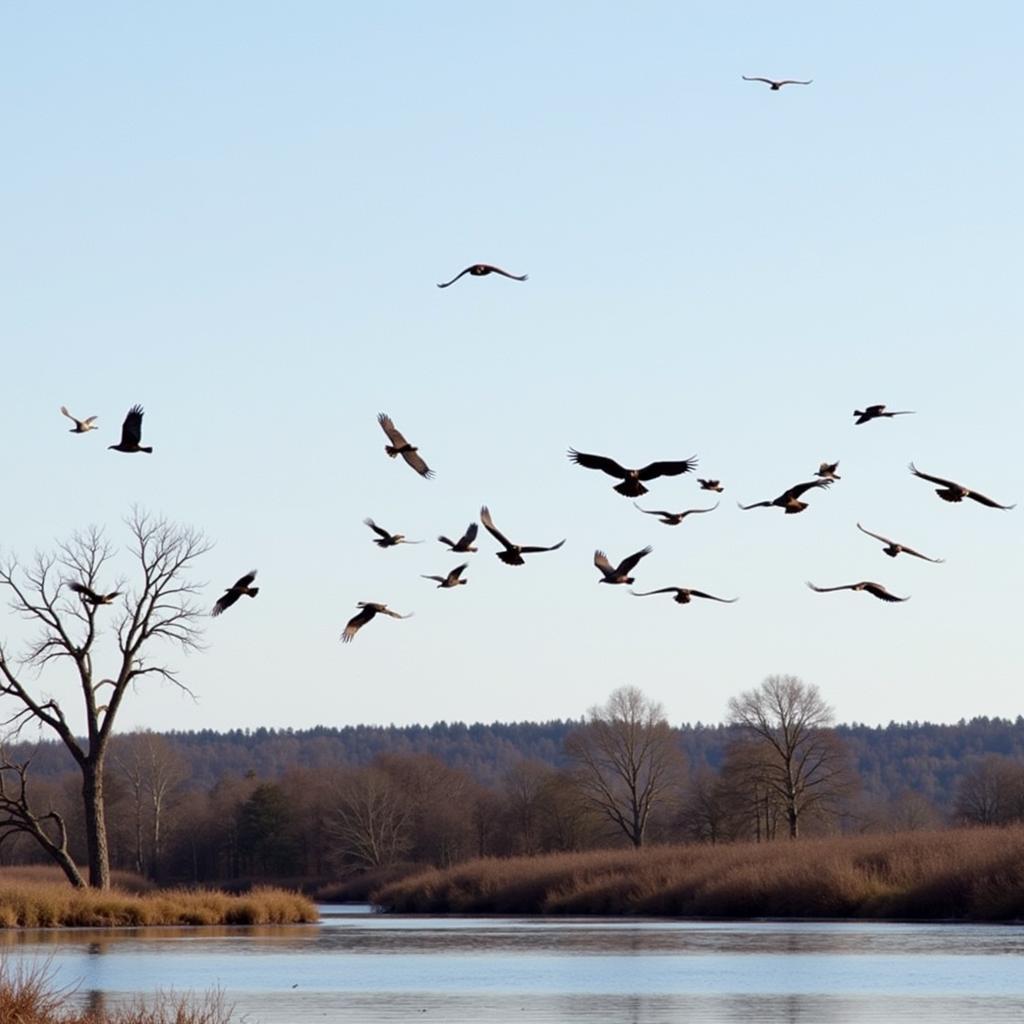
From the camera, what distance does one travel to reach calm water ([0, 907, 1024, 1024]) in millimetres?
25766

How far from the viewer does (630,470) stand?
69.5 feet

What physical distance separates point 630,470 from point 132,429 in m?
6.72

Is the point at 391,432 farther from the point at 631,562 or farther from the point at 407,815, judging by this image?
the point at 407,815

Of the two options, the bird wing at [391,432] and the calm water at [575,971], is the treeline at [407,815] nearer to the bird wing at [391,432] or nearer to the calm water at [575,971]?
the calm water at [575,971]

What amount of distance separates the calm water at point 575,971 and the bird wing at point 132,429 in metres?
6.44

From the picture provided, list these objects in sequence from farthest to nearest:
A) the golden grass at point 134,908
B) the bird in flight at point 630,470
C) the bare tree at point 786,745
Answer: the bare tree at point 786,745, the golden grass at point 134,908, the bird in flight at point 630,470

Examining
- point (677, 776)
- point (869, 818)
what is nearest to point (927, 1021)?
point (677, 776)

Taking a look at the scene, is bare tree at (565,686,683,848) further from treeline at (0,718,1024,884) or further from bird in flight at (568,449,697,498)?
bird in flight at (568,449,697,498)

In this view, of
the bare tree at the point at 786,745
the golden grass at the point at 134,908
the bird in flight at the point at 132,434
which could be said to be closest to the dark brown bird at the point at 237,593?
the bird in flight at the point at 132,434

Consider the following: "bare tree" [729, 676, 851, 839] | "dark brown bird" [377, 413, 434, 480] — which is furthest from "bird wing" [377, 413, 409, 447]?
"bare tree" [729, 676, 851, 839]

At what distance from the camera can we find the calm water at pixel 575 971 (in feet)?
84.5

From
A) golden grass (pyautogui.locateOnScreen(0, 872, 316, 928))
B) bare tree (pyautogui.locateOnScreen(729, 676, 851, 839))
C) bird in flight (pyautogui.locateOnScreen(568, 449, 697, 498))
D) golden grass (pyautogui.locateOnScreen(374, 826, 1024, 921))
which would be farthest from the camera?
bare tree (pyautogui.locateOnScreen(729, 676, 851, 839))

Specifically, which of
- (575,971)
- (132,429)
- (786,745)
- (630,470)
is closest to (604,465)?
(630,470)

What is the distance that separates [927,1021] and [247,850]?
92.8 m
